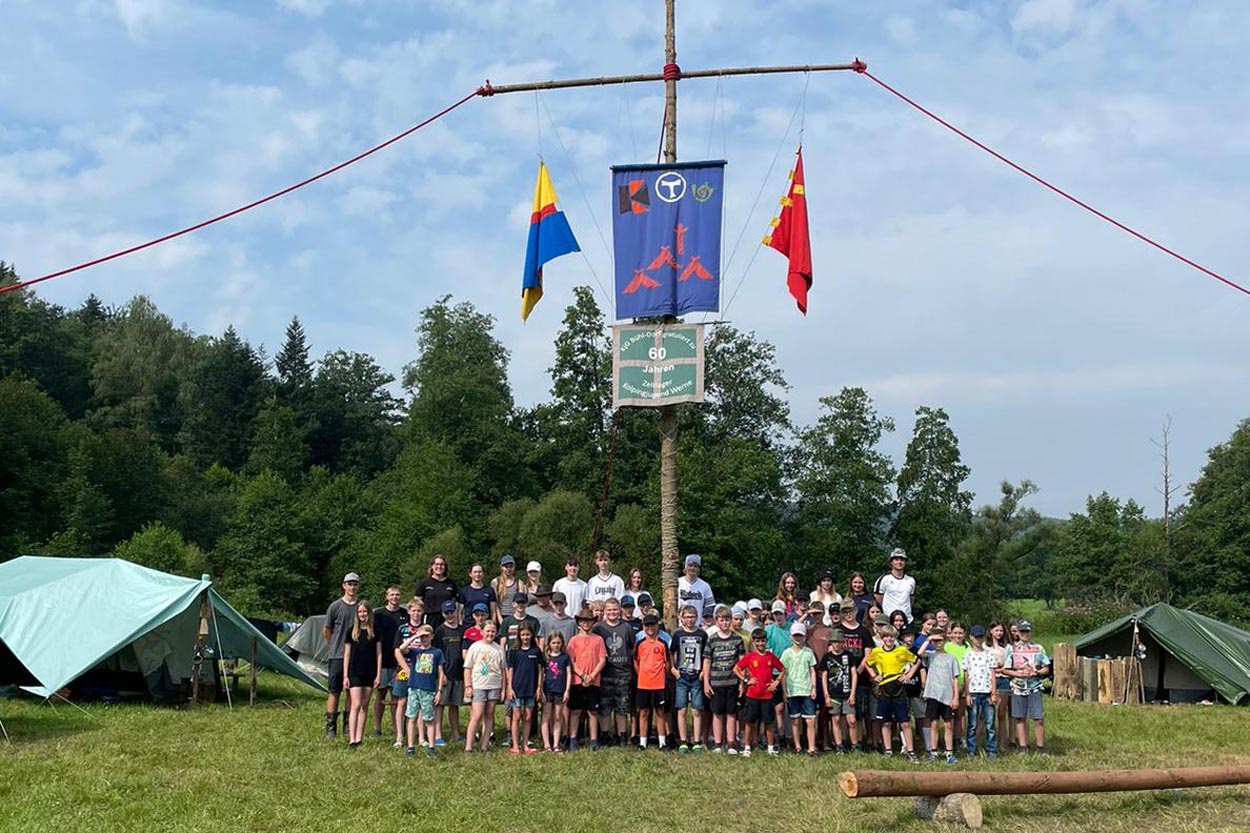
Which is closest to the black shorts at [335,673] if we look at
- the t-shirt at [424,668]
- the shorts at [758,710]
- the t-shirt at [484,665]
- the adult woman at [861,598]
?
the t-shirt at [424,668]

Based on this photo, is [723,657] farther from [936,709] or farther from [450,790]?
[450,790]

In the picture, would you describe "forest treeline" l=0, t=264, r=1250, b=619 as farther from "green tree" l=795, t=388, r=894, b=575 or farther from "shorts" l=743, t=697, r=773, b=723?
"shorts" l=743, t=697, r=773, b=723

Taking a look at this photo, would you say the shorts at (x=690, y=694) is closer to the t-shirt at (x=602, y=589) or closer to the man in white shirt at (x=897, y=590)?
the t-shirt at (x=602, y=589)

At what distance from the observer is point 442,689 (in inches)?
416

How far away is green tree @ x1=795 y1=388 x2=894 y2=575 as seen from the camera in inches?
1721

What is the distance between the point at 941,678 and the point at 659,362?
4249 millimetres

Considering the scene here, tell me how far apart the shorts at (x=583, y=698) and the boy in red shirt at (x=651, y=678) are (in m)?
0.40

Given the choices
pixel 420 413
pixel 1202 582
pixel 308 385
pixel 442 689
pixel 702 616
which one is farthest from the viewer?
pixel 308 385

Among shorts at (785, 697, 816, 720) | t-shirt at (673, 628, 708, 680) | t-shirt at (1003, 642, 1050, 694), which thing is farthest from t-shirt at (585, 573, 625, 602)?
t-shirt at (1003, 642, 1050, 694)

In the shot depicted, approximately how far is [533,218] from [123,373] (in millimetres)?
57489

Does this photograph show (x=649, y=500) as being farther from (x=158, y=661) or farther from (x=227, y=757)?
(x=227, y=757)

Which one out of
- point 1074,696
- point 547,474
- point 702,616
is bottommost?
point 1074,696

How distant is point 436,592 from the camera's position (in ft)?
37.3

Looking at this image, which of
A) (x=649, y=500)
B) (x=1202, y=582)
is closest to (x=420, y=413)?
(x=649, y=500)
